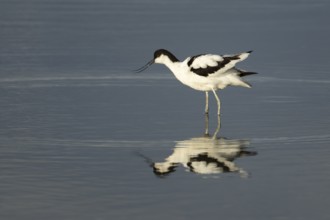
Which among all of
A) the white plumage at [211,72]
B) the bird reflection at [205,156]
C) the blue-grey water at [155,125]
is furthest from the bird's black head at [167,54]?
the bird reflection at [205,156]

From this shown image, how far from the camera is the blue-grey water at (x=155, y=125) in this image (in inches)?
415

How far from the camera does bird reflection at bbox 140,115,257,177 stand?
40.0 feet

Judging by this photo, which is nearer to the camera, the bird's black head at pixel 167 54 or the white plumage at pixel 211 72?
the white plumage at pixel 211 72

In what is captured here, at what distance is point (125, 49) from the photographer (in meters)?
24.1

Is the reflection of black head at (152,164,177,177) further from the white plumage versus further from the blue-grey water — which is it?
the white plumage

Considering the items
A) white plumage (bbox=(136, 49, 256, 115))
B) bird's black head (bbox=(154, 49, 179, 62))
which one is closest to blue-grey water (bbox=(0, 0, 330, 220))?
white plumage (bbox=(136, 49, 256, 115))

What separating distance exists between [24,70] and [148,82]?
2925mm

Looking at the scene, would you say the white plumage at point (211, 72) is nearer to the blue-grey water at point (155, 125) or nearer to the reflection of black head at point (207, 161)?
the blue-grey water at point (155, 125)

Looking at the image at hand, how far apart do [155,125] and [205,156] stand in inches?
92.7

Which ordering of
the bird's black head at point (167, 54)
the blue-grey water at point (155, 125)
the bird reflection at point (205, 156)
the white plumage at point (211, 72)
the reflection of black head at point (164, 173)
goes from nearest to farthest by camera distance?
the blue-grey water at point (155, 125), the reflection of black head at point (164, 173), the bird reflection at point (205, 156), the white plumage at point (211, 72), the bird's black head at point (167, 54)

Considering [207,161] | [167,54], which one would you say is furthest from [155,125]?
[167,54]

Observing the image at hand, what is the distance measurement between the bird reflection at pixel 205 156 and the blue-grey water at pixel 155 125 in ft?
0.08

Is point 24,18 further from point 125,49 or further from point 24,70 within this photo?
point 24,70

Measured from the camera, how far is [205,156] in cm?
1294
